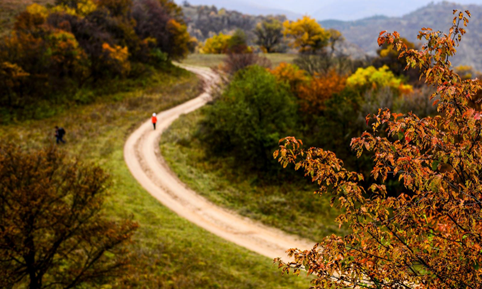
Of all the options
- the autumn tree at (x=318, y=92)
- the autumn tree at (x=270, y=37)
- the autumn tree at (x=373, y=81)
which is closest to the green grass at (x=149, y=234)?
the autumn tree at (x=318, y=92)

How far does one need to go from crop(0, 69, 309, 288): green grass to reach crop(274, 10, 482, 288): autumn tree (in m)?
11.4

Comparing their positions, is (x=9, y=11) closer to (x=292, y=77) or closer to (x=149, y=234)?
(x=292, y=77)

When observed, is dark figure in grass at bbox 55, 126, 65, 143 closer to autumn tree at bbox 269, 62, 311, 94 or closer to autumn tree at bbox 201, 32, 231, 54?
autumn tree at bbox 269, 62, 311, 94

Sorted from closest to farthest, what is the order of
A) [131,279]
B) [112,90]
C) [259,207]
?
[131,279] < [259,207] < [112,90]

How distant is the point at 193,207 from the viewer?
2555cm

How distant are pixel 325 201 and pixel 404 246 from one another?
24.2 meters

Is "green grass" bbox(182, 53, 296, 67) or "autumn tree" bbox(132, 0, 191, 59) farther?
"green grass" bbox(182, 53, 296, 67)

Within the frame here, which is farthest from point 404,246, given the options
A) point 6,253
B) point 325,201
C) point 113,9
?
point 113,9

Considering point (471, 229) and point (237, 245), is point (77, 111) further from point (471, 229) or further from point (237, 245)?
point (471, 229)

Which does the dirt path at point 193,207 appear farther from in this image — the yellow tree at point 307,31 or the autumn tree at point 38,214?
the yellow tree at point 307,31

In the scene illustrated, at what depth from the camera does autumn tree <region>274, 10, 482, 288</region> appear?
4.62 metres

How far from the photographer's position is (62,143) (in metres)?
32.8

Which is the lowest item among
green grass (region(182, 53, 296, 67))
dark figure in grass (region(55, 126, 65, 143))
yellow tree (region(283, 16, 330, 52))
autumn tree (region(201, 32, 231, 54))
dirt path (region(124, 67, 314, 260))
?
dirt path (region(124, 67, 314, 260))

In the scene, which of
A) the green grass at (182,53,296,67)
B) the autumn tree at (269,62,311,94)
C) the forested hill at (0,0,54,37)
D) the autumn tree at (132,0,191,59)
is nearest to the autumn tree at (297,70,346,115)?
the autumn tree at (269,62,311,94)
